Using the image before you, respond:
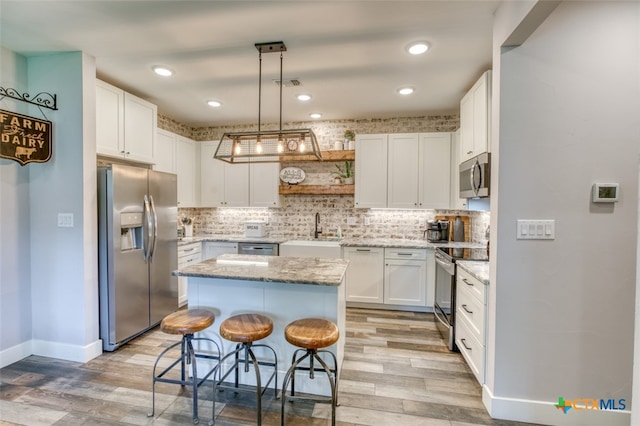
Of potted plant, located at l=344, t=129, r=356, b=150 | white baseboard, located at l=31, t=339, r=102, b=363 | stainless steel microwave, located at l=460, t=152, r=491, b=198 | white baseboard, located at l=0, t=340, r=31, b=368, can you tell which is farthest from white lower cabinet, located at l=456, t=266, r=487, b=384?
white baseboard, located at l=0, t=340, r=31, b=368

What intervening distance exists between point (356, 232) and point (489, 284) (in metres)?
2.58

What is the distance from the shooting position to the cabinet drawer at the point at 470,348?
85.7 inches

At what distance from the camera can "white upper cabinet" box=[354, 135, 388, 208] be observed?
4.18 m

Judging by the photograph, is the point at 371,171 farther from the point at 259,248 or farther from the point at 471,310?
the point at 471,310

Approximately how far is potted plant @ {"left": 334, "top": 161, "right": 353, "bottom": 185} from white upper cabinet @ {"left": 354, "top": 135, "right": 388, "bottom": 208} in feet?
0.71

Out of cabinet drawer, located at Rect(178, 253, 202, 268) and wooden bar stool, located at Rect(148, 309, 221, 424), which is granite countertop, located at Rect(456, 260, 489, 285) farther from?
cabinet drawer, located at Rect(178, 253, 202, 268)

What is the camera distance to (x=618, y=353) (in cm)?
183

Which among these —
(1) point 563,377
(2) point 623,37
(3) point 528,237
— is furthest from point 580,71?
(1) point 563,377

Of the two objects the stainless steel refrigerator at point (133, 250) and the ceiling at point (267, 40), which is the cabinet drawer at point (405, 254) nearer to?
the ceiling at point (267, 40)

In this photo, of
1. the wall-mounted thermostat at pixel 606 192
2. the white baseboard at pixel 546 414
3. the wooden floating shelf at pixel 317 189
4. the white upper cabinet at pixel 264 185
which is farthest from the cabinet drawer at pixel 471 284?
the white upper cabinet at pixel 264 185

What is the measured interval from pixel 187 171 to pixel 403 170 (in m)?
3.28

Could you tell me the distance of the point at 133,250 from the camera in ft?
9.60

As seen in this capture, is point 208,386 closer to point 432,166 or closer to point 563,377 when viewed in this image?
point 563,377

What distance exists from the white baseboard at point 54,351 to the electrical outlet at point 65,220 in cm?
109
